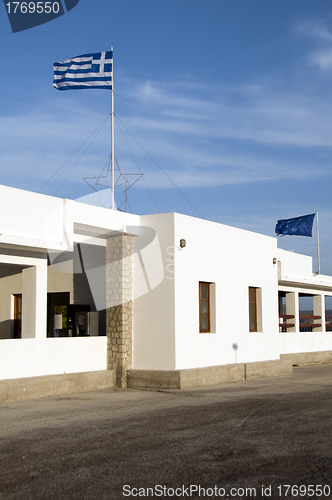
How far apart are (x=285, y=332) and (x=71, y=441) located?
1704 centimetres

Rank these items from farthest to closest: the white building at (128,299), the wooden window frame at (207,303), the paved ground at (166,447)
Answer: the wooden window frame at (207,303)
the white building at (128,299)
the paved ground at (166,447)

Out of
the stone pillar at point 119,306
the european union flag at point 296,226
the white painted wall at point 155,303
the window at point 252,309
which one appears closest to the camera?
the white painted wall at point 155,303

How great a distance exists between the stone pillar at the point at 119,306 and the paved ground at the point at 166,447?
207cm

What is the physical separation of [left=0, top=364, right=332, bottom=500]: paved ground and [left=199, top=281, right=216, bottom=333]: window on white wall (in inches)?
127

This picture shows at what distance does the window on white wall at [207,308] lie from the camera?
49.2 feet

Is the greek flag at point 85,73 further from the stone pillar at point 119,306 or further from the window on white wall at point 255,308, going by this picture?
the window on white wall at point 255,308

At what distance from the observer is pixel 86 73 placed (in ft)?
51.2

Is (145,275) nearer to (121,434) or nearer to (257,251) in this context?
(257,251)

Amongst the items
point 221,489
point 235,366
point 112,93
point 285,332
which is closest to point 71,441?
point 221,489

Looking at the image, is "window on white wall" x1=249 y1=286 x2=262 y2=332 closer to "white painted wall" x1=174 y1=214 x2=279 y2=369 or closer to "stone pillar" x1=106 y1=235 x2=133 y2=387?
"white painted wall" x1=174 y1=214 x2=279 y2=369

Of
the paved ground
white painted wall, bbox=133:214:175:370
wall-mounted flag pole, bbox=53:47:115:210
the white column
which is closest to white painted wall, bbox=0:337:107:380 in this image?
the white column

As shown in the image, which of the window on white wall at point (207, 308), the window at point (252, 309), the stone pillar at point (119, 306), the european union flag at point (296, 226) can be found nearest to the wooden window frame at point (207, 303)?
the window on white wall at point (207, 308)

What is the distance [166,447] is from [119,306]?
24.4ft

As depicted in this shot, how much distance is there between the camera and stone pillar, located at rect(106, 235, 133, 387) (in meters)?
14.0
